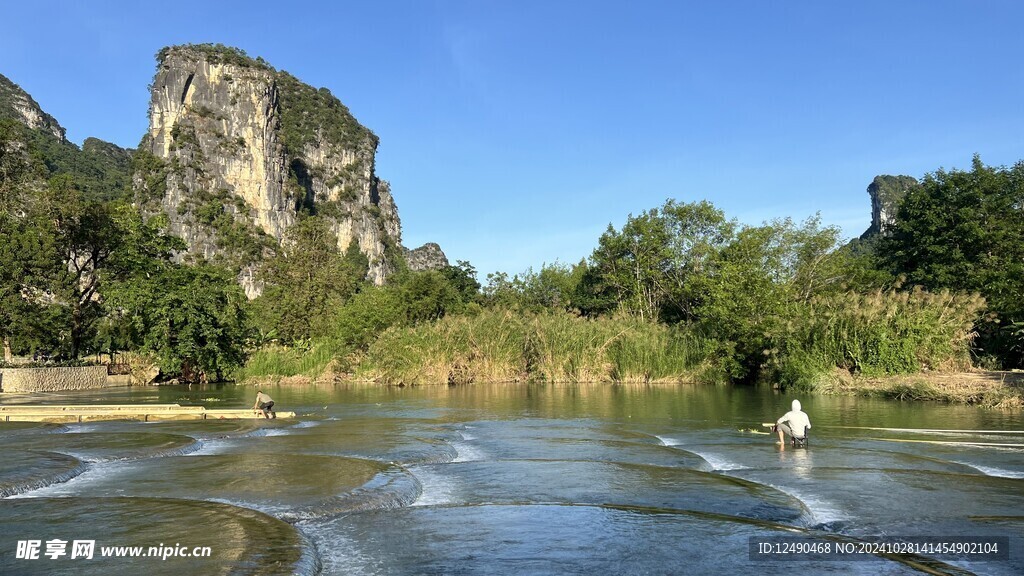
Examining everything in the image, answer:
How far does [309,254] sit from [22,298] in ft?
59.9

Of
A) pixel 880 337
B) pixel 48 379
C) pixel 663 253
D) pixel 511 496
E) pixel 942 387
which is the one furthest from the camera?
pixel 663 253

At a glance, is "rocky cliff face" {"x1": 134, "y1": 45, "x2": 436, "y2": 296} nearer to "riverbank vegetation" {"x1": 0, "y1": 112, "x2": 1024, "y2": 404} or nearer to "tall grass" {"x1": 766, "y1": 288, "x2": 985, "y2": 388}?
"riverbank vegetation" {"x1": 0, "y1": 112, "x2": 1024, "y2": 404}

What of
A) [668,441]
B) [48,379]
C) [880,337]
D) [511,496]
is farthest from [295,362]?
[511,496]

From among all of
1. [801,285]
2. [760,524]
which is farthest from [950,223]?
[760,524]

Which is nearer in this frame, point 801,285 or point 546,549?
point 546,549

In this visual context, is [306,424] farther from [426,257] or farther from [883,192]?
[426,257]

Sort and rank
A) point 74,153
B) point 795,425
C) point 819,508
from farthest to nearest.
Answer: point 74,153 < point 795,425 < point 819,508

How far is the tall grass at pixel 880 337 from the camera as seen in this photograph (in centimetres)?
2191

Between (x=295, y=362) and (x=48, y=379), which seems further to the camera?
(x=295, y=362)

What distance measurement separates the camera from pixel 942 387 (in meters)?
18.8

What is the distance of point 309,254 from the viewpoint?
1838 inches

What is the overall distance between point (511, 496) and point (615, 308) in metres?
36.9

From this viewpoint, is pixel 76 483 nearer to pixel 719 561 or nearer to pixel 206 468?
pixel 206 468

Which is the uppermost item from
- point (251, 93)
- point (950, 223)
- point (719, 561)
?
point (251, 93)
